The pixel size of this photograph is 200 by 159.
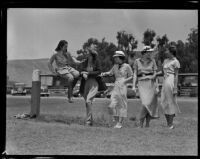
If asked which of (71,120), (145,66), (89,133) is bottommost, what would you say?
(89,133)

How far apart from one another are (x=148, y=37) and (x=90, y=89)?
4.99 feet

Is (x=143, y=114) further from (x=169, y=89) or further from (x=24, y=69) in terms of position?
(x=24, y=69)

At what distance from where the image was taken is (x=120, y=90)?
6812mm

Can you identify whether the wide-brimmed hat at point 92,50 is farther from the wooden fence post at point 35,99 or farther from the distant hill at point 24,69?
the wooden fence post at point 35,99

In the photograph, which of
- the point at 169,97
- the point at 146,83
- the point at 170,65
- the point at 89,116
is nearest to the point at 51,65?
the point at 89,116

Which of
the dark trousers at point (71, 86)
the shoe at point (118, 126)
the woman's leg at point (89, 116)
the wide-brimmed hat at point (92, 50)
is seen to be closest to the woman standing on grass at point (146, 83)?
the shoe at point (118, 126)

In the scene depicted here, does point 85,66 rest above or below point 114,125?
above

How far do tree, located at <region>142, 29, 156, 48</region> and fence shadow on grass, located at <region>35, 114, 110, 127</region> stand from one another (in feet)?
4.68

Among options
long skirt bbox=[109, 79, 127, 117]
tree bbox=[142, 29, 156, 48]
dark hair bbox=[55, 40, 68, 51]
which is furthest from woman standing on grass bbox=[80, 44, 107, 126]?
tree bbox=[142, 29, 156, 48]

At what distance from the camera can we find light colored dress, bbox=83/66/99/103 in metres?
6.94
